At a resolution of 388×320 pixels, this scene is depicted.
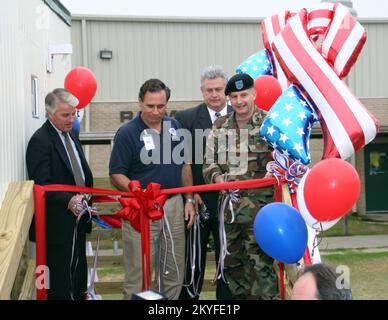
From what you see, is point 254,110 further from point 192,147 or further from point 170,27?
point 170,27

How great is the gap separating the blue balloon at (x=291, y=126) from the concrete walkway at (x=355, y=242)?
22.6 feet

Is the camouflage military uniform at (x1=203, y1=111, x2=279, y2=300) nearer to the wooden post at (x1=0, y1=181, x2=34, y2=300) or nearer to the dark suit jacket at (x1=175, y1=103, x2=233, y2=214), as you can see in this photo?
the dark suit jacket at (x1=175, y1=103, x2=233, y2=214)

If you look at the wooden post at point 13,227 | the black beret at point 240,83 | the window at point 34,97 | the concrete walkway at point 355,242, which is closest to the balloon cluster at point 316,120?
the black beret at point 240,83

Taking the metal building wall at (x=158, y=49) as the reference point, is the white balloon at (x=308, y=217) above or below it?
below

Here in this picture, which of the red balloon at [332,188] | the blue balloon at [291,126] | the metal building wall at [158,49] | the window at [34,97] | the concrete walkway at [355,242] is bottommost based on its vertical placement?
the concrete walkway at [355,242]

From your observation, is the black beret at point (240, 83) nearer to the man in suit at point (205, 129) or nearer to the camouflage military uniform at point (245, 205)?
the camouflage military uniform at point (245, 205)

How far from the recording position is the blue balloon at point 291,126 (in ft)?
11.0

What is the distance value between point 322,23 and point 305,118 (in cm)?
67

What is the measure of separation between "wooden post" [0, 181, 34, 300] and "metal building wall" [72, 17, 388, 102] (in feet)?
40.0

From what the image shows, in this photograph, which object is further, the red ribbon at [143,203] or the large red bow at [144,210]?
the large red bow at [144,210]

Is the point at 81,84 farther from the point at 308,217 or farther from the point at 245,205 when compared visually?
the point at 308,217

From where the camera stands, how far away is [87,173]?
13.6ft
